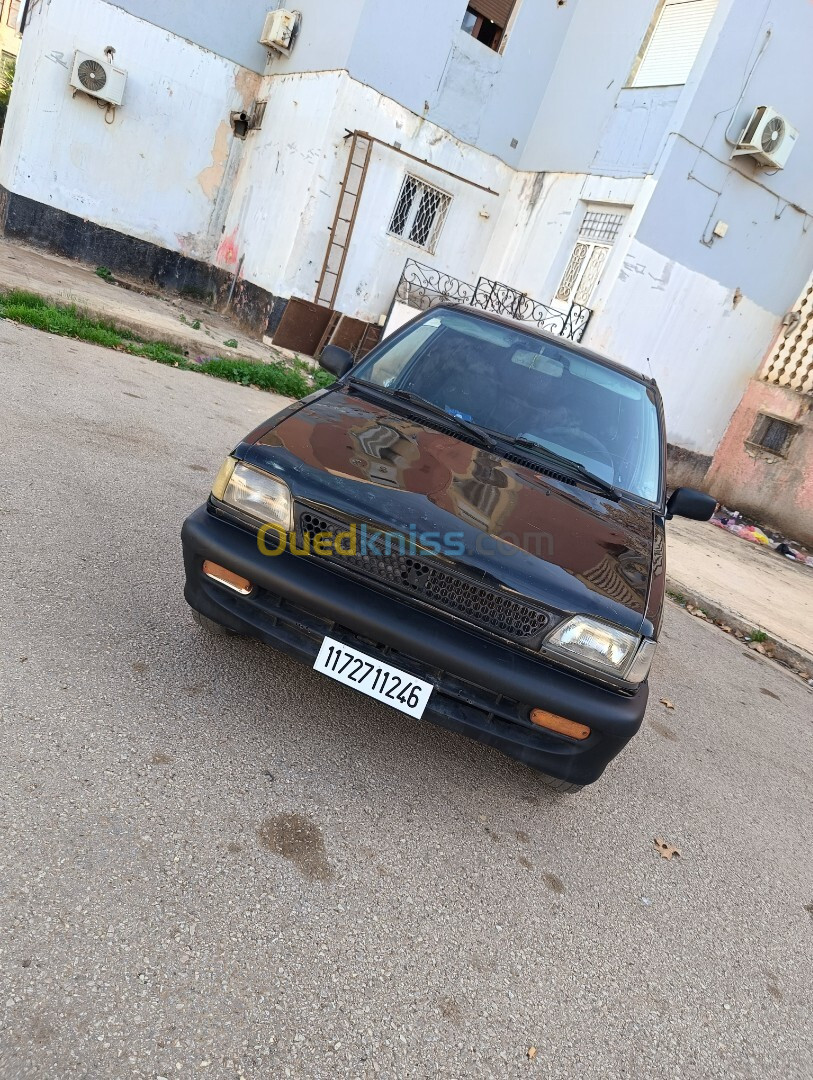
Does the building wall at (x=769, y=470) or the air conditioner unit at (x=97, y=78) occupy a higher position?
the air conditioner unit at (x=97, y=78)

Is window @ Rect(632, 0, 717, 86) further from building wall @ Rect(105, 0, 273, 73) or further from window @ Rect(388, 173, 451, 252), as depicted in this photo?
building wall @ Rect(105, 0, 273, 73)

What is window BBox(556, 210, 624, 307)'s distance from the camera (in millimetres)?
10742

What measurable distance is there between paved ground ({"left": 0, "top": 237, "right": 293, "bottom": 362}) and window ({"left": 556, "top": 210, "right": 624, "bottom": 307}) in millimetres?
4551

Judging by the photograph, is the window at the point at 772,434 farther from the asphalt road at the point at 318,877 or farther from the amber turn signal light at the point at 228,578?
the amber turn signal light at the point at 228,578

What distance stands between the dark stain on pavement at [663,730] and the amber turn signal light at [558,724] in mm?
1710

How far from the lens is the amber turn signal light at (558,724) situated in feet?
7.84

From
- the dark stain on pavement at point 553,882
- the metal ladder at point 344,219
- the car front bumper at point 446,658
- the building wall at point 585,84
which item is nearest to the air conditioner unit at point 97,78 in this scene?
the metal ladder at point 344,219

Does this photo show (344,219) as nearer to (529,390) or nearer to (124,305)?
(124,305)

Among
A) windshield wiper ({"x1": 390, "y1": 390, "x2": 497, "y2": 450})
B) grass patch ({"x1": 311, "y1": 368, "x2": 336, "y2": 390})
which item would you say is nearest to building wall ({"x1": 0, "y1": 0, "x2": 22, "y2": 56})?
grass patch ({"x1": 311, "y1": 368, "x2": 336, "y2": 390})

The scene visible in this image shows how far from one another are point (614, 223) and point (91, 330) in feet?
24.7

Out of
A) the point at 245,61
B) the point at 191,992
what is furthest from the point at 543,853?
the point at 245,61

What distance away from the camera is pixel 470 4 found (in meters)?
11.1

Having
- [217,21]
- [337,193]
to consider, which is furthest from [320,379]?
[217,21]

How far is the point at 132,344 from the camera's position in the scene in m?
7.80
